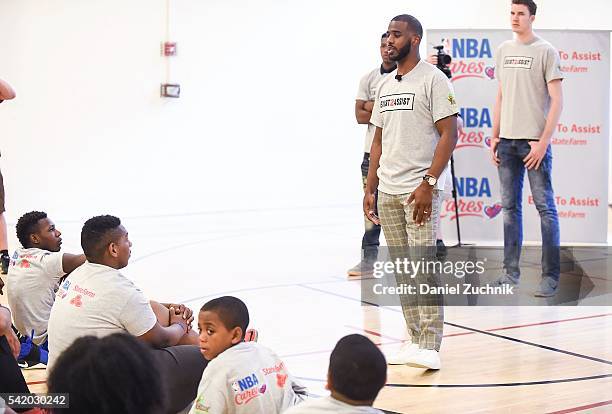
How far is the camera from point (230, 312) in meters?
3.16

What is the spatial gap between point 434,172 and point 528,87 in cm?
223

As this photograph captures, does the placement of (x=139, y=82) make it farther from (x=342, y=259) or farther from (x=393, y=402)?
(x=393, y=402)

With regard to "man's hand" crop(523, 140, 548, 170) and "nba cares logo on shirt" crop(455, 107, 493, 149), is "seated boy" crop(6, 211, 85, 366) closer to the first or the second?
"man's hand" crop(523, 140, 548, 170)

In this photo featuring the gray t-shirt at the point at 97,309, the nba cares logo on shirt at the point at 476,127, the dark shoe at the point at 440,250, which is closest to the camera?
the gray t-shirt at the point at 97,309

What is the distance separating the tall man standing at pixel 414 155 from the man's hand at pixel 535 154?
189 centimetres

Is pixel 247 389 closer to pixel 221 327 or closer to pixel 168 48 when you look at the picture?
pixel 221 327

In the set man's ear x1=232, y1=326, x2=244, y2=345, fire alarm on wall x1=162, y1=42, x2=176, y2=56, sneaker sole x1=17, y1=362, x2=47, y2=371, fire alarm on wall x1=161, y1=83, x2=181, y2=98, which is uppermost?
fire alarm on wall x1=162, y1=42, x2=176, y2=56

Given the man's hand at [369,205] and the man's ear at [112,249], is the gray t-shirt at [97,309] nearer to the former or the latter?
the man's ear at [112,249]

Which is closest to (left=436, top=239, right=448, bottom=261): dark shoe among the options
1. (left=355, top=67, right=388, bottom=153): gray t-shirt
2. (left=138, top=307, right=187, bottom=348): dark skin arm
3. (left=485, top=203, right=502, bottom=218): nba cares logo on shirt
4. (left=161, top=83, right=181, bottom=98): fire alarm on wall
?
(left=485, top=203, right=502, bottom=218): nba cares logo on shirt

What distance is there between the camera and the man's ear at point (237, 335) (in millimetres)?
3156

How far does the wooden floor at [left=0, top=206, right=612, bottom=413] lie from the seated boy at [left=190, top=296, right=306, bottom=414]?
3.08 feet

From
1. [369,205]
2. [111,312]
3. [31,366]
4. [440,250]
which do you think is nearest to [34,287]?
[31,366]

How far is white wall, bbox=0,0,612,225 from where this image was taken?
33.0 feet

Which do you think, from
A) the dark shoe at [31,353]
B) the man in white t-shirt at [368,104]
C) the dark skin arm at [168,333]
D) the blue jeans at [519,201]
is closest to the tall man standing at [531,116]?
the blue jeans at [519,201]
